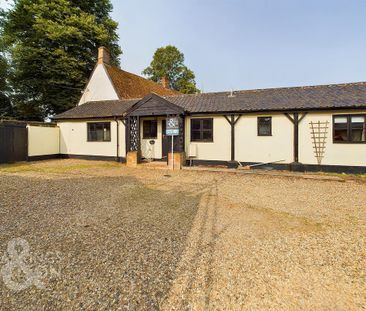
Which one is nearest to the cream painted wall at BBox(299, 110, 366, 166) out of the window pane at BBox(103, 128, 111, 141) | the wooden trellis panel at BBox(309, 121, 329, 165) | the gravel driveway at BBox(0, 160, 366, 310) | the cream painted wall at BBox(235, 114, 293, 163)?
the wooden trellis panel at BBox(309, 121, 329, 165)

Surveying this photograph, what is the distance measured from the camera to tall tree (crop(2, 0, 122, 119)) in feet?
67.3

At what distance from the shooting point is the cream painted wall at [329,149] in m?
9.68

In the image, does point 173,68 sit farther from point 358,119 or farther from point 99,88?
point 358,119

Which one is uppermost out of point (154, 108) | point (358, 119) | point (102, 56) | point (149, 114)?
point (102, 56)

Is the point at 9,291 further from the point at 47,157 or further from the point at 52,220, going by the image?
the point at 47,157

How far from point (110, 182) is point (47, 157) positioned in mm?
9564

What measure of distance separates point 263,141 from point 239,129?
1.38m

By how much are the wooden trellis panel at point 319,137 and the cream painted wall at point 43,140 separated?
639 inches

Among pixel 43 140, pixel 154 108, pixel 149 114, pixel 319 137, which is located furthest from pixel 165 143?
pixel 43 140

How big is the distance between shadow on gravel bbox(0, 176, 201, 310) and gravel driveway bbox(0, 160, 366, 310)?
0.02 metres

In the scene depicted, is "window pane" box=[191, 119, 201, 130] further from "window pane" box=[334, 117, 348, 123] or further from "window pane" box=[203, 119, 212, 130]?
"window pane" box=[334, 117, 348, 123]

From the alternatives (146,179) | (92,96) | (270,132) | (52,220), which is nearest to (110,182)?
(146,179)

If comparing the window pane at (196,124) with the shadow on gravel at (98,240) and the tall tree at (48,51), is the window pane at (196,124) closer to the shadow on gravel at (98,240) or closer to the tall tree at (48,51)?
the shadow on gravel at (98,240)

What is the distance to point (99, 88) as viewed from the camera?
19.4 metres
